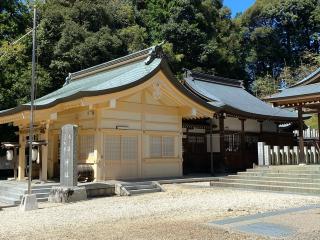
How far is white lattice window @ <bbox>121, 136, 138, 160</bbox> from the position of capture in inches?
630

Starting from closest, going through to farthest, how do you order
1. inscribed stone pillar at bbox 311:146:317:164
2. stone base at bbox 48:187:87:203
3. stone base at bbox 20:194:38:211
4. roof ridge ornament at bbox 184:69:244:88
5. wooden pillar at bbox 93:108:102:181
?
stone base at bbox 20:194:38:211, stone base at bbox 48:187:87:203, wooden pillar at bbox 93:108:102:181, inscribed stone pillar at bbox 311:146:317:164, roof ridge ornament at bbox 184:69:244:88

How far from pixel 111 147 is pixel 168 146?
3083 mm

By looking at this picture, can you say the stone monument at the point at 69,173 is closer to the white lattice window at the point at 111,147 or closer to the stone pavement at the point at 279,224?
the white lattice window at the point at 111,147

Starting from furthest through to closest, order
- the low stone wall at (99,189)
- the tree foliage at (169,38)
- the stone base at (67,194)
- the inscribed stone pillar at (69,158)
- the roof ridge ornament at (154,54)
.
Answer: the tree foliage at (169,38) → the roof ridge ornament at (154,54) → the low stone wall at (99,189) → the inscribed stone pillar at (69,158) → the stone base at (67,194)

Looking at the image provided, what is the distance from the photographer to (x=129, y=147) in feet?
53.2

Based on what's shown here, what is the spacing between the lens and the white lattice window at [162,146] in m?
17.0

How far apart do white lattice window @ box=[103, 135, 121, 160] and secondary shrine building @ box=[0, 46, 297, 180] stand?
4 cm

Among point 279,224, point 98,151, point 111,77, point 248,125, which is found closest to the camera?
point 279,224

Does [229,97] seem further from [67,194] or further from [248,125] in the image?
[67,194]

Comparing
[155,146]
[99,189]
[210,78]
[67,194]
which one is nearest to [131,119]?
[155,146]

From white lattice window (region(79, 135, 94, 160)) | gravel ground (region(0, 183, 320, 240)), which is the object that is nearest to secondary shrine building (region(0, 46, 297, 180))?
white lattice window (region(79, 135, 94, 160))

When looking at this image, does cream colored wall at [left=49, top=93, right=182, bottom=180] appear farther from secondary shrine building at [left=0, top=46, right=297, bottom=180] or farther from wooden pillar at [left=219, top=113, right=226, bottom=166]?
wooden pillar at [left=219, top=113, right=226, bottom=166]

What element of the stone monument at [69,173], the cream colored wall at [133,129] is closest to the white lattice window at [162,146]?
the cream colored wall at [133,129]

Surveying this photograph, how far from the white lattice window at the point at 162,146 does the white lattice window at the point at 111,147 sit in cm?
171
